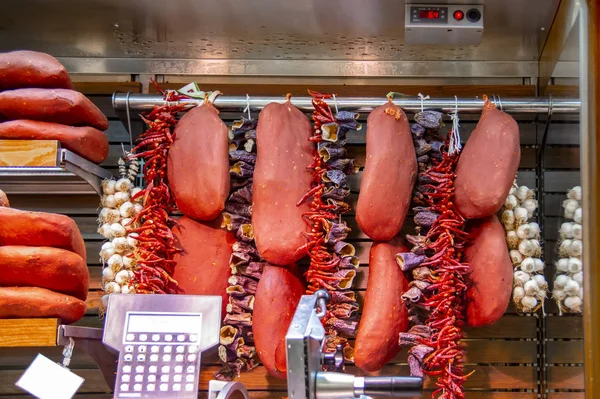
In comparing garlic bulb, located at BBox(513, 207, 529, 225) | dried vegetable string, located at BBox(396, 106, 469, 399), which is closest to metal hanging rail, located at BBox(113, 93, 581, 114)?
dried vegetable string, located at BBox(396, 106, 469, 399)

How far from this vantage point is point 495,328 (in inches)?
110

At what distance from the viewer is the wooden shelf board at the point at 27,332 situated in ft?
6.52

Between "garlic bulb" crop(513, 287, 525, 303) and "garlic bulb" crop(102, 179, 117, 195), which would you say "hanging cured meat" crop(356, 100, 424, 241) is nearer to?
"garlic bulb" crop(513, 287, 525, 303)

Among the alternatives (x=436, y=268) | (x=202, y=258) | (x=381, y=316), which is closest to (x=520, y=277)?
(x=436, y=268)

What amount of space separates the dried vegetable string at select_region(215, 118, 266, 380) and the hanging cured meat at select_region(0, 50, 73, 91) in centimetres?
66

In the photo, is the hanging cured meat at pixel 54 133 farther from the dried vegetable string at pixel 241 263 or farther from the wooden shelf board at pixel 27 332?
the wooden shelf board at pixel 27 332

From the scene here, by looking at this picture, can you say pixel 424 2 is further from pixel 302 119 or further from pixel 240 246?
pixel 240 246

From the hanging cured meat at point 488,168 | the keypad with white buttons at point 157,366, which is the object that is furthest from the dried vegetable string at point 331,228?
the keypad with white buttons at point 157,366

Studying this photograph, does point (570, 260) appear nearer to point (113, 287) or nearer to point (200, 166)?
point (200, 166)

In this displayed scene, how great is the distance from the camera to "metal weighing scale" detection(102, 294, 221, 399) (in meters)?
2.01

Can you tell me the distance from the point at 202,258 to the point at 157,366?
60 cm

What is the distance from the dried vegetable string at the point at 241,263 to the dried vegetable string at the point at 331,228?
22 cm

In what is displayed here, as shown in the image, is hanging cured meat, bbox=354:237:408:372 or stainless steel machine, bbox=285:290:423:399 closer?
stainless steel machine, bbox=285:290:423:399

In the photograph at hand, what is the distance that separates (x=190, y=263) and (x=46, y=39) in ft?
3.86
